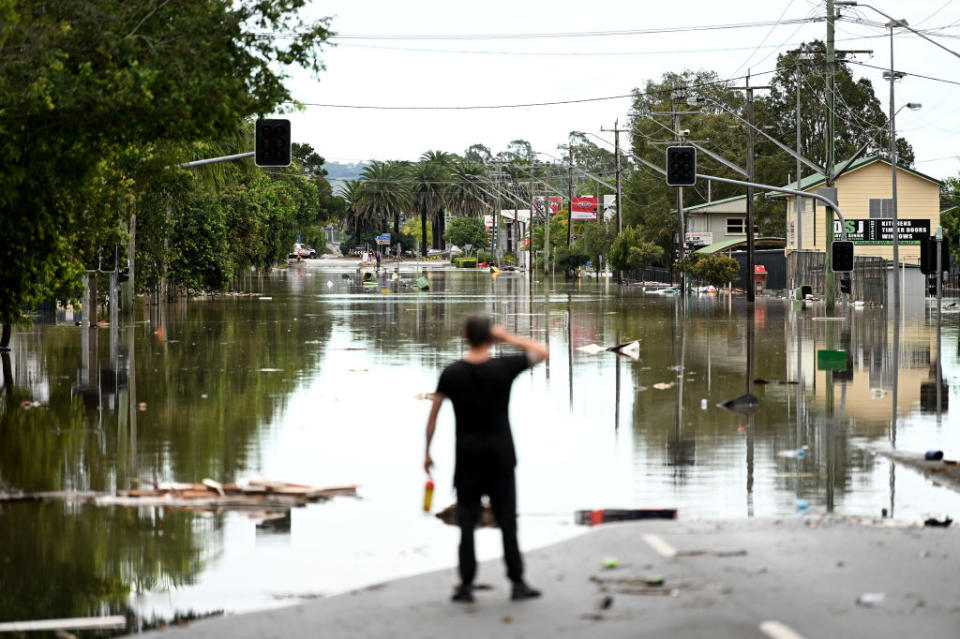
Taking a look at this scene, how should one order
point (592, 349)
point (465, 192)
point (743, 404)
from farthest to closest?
point (465, 192) → point (592, 349) → point (743, 404)

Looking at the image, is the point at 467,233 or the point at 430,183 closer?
the point at 430,183

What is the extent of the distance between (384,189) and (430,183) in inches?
257

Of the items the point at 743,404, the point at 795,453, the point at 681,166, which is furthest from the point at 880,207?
the point at 795,453

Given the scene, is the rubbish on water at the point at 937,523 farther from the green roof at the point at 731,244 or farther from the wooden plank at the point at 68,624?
the green roof at the point at 731,244

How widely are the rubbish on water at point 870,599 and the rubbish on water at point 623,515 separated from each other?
3093 millimetres

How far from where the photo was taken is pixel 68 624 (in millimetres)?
7992

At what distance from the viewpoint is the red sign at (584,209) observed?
115 meters

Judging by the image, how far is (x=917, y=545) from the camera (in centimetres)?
959

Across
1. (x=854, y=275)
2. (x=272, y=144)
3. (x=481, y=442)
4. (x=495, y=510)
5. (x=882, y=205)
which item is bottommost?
(x=495, y=510)

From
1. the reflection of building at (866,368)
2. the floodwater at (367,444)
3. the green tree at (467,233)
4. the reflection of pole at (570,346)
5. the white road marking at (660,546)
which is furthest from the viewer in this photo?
the green tree at (467,233)

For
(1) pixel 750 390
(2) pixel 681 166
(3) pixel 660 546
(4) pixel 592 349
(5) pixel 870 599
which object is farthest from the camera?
(2) pixel 681 166

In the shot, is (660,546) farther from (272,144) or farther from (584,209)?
(584,209)

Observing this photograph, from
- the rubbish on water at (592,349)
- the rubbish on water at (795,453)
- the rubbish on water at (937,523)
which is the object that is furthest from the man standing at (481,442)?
the rubbish on water at (592,349)

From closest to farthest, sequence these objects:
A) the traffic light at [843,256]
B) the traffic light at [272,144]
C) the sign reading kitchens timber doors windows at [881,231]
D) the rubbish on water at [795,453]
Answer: the rubbish on water at [795,453] → the traffic light at [272,144] → the traffic light at [843,256] → the sign reading kitchens timber doors windows at [881,231]
